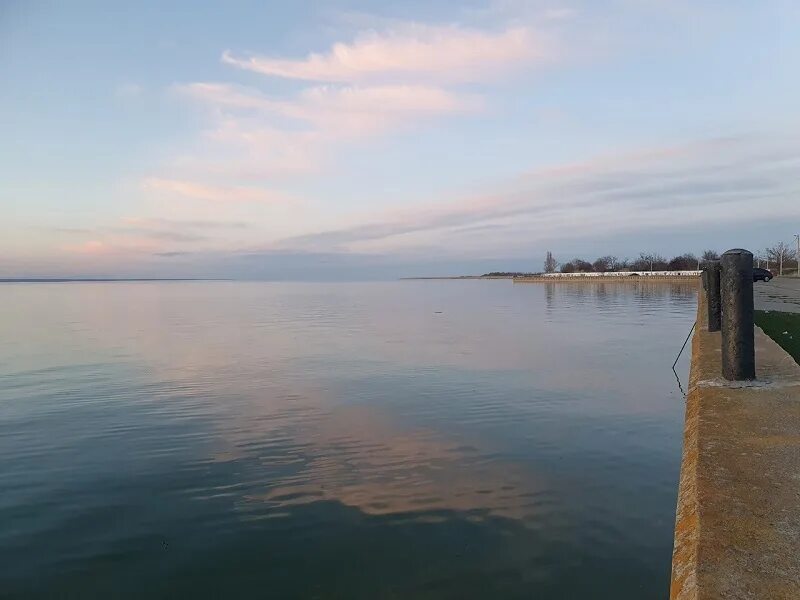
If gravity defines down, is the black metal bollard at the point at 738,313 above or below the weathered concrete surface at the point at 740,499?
above

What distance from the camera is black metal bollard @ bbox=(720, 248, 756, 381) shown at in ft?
20.6

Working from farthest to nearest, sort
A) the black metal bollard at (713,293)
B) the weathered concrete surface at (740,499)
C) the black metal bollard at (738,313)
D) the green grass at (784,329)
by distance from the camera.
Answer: the green grass at (784,329) < the black metal bollard at (713,293) < the black metal bollard at (738,313) < the weathered concrete surface at (740,499)

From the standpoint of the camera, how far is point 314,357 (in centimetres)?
2053

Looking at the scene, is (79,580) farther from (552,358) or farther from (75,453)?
(552,358)

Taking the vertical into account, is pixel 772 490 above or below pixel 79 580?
above

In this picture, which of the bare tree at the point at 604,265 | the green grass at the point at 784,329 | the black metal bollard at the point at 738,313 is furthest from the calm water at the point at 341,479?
the bare tree at the point at 604,265

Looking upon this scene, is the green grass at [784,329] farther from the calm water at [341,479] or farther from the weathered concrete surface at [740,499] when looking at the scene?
the weathered concrete surface at [740,499]

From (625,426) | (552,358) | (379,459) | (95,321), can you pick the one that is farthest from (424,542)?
(95,321)

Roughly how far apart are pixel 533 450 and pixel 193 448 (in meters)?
5.61

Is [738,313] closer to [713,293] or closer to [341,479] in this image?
[713,293]

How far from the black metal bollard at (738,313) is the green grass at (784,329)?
478cm

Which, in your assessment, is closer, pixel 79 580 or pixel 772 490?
pixel 772 490

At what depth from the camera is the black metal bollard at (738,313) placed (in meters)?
6.27

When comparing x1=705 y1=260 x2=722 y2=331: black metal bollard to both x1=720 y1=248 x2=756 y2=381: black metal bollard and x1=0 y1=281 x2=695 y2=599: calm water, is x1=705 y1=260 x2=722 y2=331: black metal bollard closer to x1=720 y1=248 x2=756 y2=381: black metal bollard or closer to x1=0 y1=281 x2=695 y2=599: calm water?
x1=0 y1=281 x2=695 y2=599: calm water
